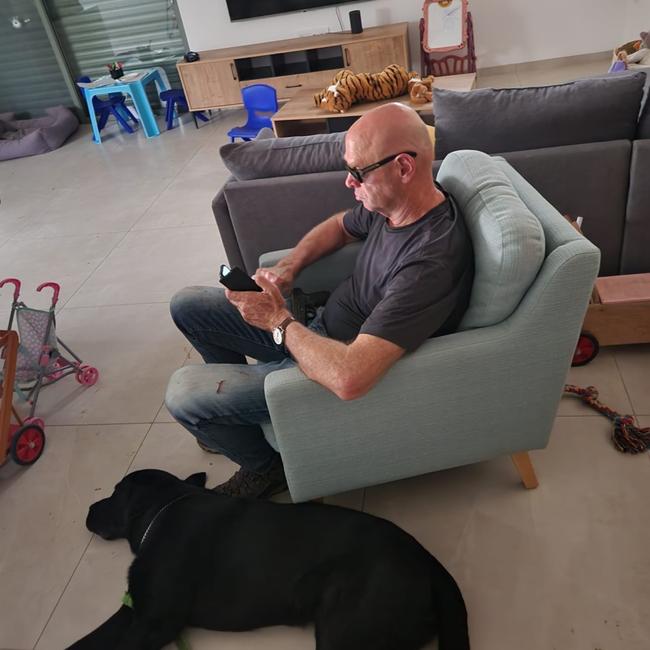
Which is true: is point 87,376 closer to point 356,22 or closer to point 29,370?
point 29,370

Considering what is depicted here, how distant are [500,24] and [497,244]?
14.9 feet

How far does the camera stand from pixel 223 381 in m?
1.50

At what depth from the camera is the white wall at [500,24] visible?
15.5 ft

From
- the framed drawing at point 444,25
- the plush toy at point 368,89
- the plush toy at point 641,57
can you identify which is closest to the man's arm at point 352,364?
the plush toy at point 368,89

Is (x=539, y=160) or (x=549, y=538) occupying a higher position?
(x=539, y=160)

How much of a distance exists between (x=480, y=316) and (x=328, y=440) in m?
0.47

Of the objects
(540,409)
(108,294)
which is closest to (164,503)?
(540,409)

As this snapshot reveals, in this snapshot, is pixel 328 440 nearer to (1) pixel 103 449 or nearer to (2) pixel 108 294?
(1) pixel 103 449

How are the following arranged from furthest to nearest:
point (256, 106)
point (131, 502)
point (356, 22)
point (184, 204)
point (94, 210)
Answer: point (356, 22) < point (256, 106) < point (94, 210) < point (184, 204) < point (131, 502)

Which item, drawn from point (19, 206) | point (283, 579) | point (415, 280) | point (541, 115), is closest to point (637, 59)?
point (541, 115)

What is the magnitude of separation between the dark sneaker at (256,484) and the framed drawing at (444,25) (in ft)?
13.8

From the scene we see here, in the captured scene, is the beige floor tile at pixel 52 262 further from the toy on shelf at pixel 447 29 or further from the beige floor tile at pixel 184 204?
the toy on shelf at pixel 447 29

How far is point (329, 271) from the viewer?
6.08 feet

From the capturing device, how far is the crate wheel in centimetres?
191
